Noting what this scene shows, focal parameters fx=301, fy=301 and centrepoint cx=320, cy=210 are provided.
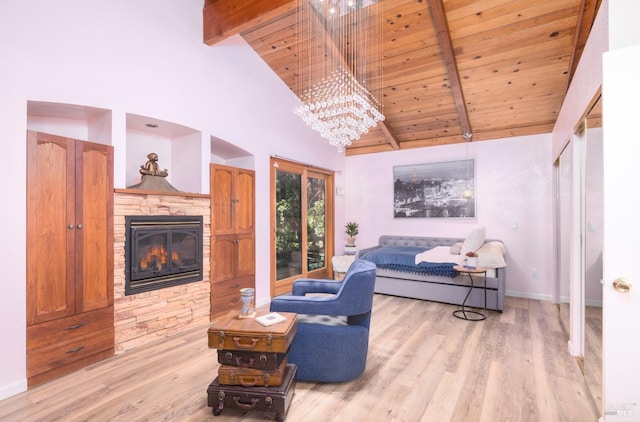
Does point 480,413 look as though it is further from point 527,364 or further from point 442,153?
point 442,153

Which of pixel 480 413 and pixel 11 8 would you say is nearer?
pixel 480 413

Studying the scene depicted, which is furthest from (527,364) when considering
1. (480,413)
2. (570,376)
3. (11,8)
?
(11,8)

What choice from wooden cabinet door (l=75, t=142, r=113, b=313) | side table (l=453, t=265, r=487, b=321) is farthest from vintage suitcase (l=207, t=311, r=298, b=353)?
side table (l=453, t=265, r=487, b=321)

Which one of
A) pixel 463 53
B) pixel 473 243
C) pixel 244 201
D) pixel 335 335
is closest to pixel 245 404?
pixel 335 335

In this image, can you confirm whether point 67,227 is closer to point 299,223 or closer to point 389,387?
point 389,387

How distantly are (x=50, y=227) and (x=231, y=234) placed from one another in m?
1.87

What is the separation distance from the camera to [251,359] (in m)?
1.98

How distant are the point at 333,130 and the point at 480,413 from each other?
285 cm

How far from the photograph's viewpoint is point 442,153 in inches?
223

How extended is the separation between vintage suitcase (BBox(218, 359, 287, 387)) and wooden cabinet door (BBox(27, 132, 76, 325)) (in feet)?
5.40

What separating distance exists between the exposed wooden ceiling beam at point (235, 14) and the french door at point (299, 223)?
1841mm

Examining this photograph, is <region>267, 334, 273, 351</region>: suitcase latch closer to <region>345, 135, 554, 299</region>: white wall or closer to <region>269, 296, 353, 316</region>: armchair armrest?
<region>269, 296, 353, 316</region>: armchair armrest

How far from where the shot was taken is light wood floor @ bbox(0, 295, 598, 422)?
6.57 feet

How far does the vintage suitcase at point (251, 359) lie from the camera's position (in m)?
1.94
